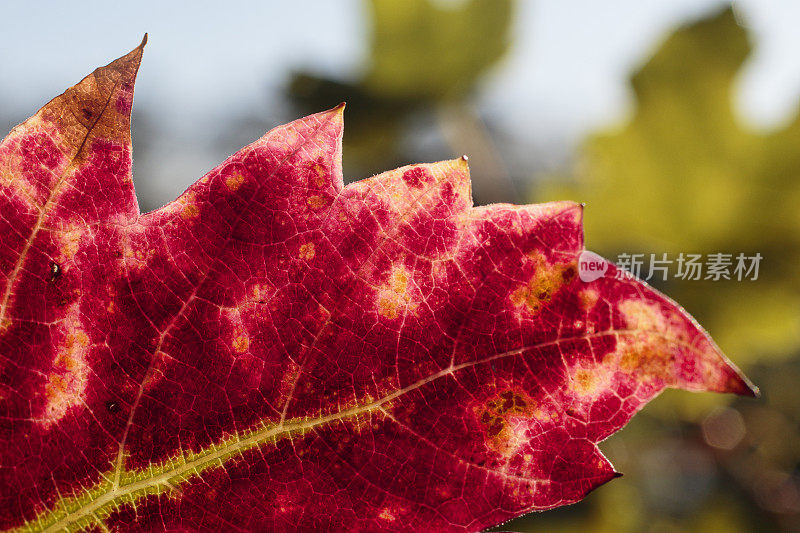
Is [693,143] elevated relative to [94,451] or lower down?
lower down

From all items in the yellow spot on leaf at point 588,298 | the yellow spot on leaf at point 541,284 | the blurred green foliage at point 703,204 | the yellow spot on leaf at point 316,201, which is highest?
the yellow spot on leaf at point 316,201

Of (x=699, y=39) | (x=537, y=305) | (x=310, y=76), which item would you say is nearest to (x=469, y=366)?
(x=537, y=305)

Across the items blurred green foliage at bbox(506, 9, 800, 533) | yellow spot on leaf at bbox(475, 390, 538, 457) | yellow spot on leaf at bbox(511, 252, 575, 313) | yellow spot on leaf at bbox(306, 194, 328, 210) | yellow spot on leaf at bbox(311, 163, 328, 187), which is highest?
yellow spot on leaf at bbox(311, 163, 328, 187)

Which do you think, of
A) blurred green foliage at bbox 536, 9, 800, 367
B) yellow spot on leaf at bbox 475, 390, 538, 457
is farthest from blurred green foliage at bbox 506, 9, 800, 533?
yellow spot on leaf at bbox 475, 390, 538, 457

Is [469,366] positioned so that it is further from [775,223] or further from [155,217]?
[775,223]

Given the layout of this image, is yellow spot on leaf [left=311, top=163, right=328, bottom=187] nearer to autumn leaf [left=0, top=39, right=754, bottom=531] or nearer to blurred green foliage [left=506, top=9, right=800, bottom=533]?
autumn leaf [left=0, top=39, right=754, bottom=531]

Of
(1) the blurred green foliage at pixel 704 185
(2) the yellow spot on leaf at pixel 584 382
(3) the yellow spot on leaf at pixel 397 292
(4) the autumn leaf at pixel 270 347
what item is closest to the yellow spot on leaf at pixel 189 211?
(4) the autumn leaf at pixel 270 347

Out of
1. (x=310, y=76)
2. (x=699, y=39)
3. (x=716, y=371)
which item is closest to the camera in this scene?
(x=716, y=371)

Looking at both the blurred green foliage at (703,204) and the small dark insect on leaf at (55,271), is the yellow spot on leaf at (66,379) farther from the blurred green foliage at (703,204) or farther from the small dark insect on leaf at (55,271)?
the blurred green foliage at (703,204)

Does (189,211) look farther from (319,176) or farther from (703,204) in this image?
(703,204)
